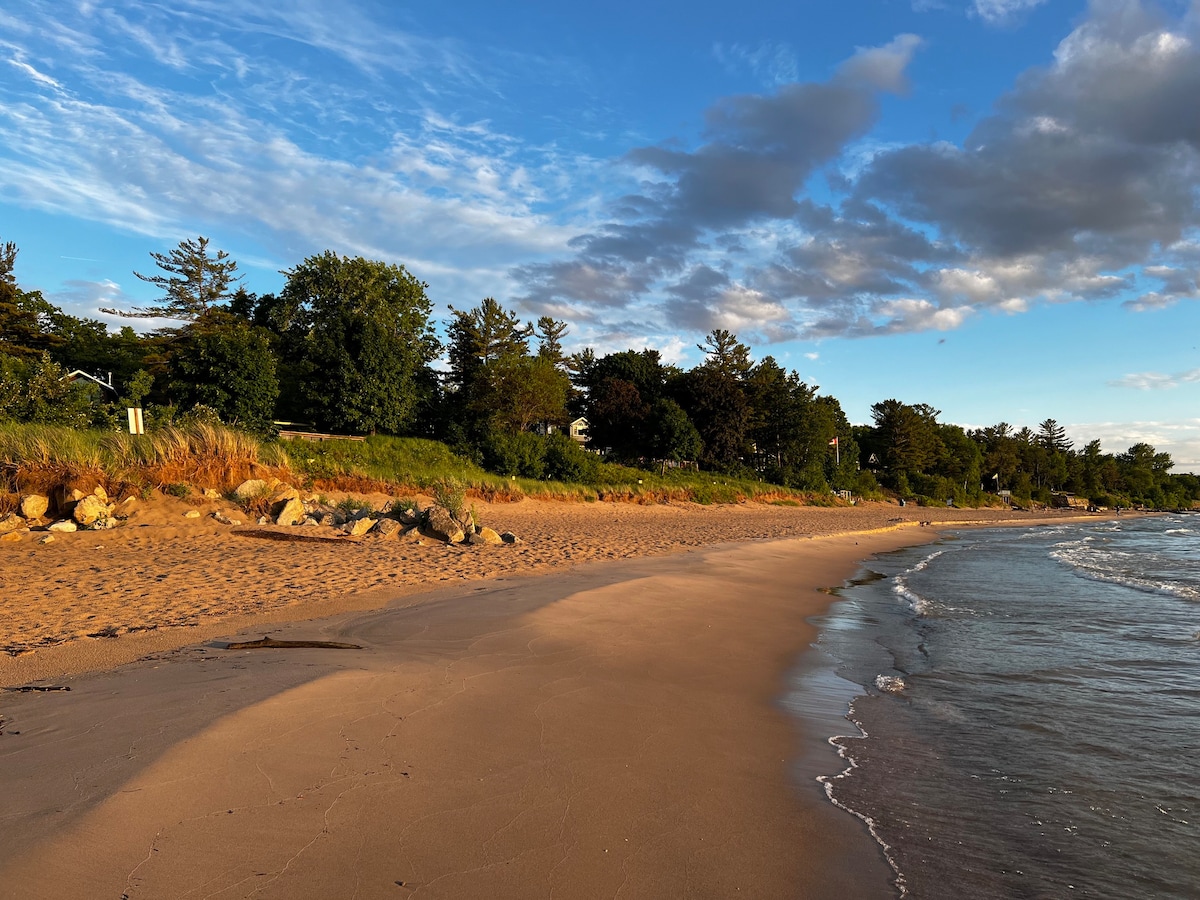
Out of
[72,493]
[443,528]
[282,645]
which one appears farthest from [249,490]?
[282,645]

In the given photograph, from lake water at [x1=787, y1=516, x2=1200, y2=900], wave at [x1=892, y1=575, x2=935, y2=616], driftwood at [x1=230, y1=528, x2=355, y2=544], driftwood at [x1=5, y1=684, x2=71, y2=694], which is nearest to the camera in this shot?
lake water at [x1=787, y1=516, x2=1200, y2=900]

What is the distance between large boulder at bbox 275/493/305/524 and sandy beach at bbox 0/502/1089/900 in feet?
16.1

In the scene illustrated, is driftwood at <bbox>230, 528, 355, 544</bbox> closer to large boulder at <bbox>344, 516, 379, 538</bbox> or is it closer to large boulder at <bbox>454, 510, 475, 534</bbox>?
large boulder at <bbox>344, 516, 379, 538</bbox>

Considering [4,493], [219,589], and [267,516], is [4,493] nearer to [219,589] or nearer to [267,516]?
[267,516]

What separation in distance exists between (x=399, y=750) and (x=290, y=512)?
11.6 m

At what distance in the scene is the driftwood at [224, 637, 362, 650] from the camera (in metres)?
5.70

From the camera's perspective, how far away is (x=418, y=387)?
3653 centimetres

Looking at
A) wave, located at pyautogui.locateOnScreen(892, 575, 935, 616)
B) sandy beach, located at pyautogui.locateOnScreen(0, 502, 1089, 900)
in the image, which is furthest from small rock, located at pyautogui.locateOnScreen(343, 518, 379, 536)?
wave, located at pyautogui.locateOnScreen(892, 575, 935, 616)

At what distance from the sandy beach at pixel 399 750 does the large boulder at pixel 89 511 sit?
4217 millimetres

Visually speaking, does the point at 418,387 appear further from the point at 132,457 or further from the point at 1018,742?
the point at 1018,742

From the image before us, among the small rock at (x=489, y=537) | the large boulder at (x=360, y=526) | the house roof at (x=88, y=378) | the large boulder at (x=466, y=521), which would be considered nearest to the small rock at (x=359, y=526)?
the large boulder at (x=360, y=526)

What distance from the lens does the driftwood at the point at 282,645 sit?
18.7ft

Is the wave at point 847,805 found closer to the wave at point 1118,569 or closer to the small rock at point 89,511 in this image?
the wave at point 1118,569

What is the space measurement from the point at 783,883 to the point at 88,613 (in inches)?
297
